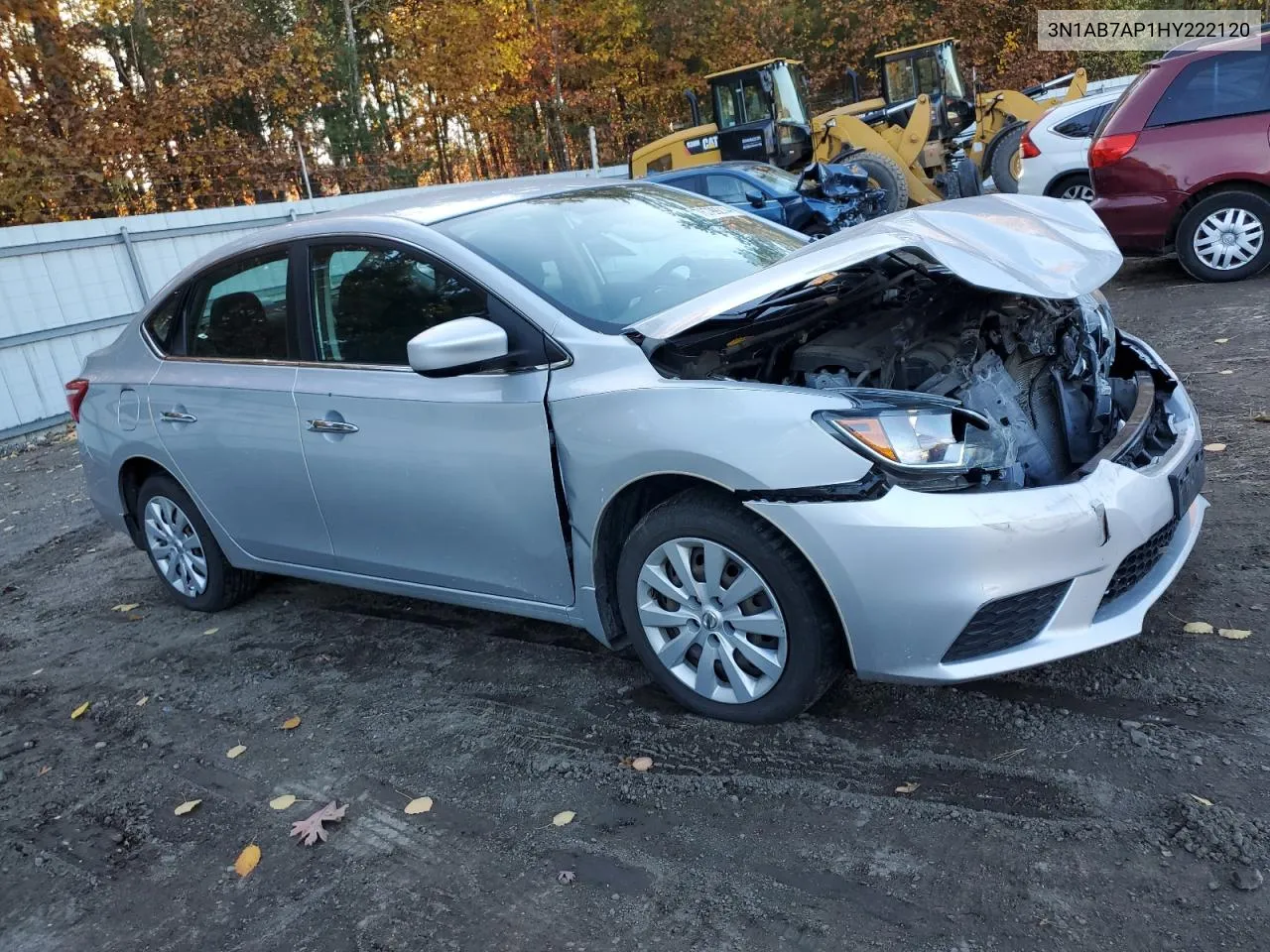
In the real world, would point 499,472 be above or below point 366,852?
above

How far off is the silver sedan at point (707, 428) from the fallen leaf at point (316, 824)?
2.98ft

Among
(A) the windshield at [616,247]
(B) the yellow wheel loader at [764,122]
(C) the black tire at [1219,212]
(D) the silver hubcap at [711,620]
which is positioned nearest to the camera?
(D) the silver hubcap at [711,620]

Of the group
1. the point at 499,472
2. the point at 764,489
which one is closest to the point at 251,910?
the point at 499,472

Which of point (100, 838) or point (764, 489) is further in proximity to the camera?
point (100, 838)

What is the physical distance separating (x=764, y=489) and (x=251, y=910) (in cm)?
183

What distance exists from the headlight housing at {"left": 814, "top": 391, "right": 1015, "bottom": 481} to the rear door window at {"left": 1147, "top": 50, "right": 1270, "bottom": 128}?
673 centimetres

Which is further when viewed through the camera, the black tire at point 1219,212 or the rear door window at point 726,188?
the rear door window at point 726,188

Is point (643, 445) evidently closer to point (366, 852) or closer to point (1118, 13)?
point (366, 852)

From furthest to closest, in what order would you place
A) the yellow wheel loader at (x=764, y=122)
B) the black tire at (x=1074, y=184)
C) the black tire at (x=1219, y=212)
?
the yellow wheel loader at (x=764, y=122) → the black tire at (x=1074, y=184) → the black tire at (x=1219, y=212)

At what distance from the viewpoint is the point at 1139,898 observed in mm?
2428

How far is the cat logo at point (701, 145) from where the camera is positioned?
58.4 ft

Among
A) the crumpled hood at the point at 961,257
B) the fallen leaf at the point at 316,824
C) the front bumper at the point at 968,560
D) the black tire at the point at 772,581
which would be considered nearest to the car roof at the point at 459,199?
the crumpled hood at the point at 961,257

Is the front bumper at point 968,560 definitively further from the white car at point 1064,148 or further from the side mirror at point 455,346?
the white car at point 1064,148

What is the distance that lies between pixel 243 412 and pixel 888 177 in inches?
473
